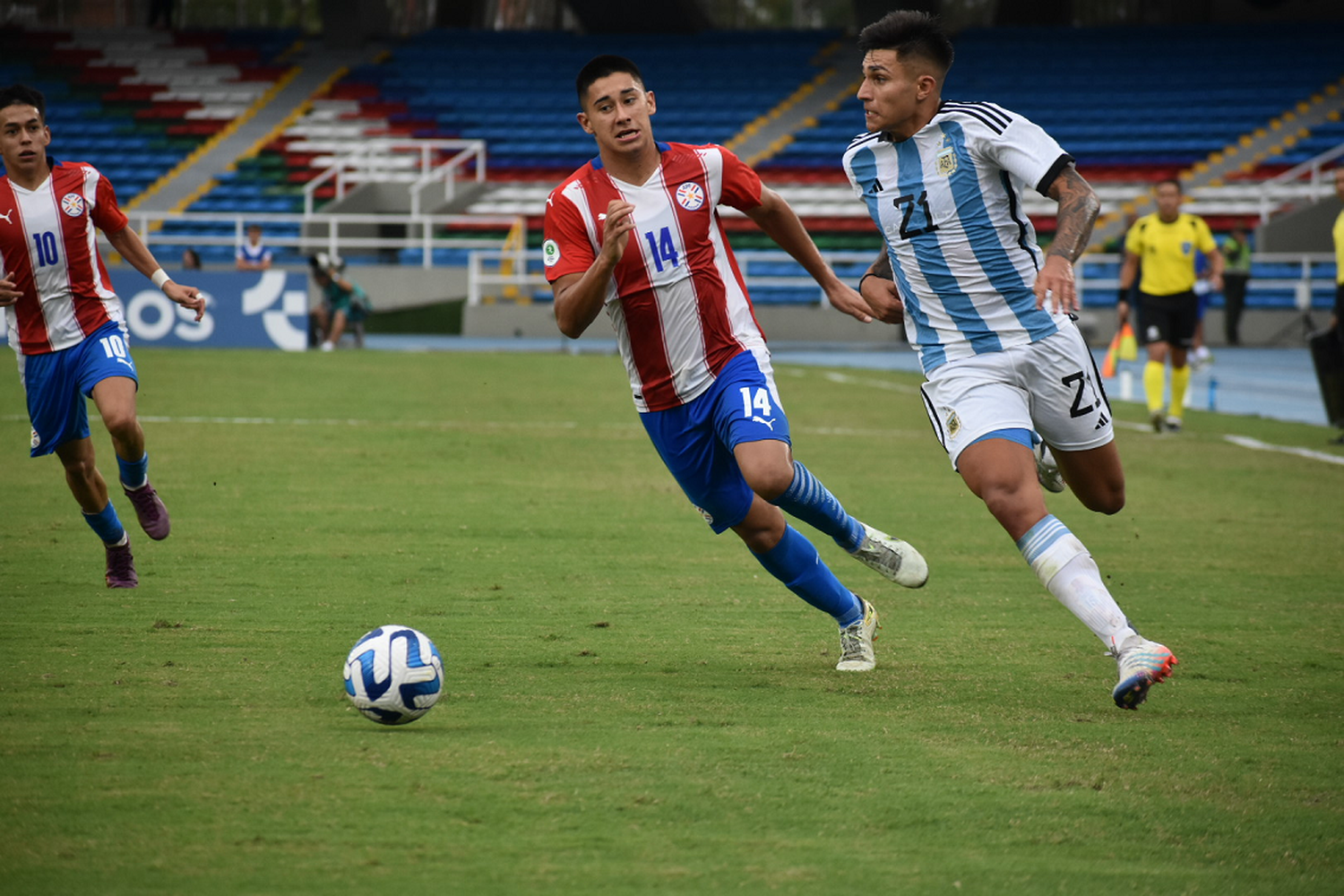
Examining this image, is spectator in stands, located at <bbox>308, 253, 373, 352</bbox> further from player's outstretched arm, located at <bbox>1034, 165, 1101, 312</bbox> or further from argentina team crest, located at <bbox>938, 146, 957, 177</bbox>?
player's outstretched arm, located at <bbox>1034, 165, 1101, 312</bbox>

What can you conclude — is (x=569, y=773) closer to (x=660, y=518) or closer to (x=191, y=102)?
(x=660, y=518)

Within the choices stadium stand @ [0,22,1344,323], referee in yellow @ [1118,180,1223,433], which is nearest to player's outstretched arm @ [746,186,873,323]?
referee in yellow @ [1118,180,1223,433]

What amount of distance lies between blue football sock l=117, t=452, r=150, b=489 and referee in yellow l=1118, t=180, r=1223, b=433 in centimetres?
1009

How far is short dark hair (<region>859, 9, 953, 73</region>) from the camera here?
505cm

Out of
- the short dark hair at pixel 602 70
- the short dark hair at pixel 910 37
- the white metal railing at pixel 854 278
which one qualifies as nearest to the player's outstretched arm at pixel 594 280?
the short dark hair at pixel 602 70

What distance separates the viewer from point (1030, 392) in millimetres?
5160

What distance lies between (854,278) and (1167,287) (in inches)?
643

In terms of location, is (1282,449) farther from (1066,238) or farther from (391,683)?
(391,683)

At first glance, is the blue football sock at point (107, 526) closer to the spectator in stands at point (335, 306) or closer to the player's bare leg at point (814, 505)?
the player's bare leg at point (814, 505)

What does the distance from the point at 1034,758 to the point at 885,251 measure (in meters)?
2.09

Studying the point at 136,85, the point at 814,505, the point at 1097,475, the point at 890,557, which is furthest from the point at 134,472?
the point at 136,85

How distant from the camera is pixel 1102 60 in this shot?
35969 mm

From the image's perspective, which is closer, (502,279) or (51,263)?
(51,263)

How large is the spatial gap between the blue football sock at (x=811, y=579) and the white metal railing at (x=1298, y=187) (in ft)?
87.6
